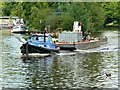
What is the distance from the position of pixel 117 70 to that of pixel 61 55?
591 inches

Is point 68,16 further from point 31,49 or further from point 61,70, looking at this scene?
point 61,70

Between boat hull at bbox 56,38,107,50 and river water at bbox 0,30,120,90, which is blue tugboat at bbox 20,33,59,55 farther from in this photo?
boat hull at bbox 56,38,107,50

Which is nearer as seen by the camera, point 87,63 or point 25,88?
point 25,88

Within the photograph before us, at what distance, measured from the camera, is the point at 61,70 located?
4456 cm

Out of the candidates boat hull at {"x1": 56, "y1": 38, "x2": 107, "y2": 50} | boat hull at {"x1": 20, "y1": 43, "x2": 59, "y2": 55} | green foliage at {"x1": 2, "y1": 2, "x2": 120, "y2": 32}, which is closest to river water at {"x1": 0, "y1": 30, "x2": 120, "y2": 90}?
boat hull at {"x1": 20, "y1": 43, "x2": 59, "y2": 55}

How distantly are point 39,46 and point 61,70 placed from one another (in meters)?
14.5

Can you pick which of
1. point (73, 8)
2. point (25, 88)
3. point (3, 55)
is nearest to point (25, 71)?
point (25, 88)

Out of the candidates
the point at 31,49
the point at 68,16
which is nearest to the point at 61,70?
the point at 31,49

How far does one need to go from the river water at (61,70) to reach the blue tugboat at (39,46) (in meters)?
1.13

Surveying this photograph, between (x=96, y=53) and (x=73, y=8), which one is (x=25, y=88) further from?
(x=73, y=8)

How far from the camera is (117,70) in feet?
146

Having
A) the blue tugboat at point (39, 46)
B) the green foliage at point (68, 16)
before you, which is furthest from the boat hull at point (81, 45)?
the green foliage at point (68, 16)

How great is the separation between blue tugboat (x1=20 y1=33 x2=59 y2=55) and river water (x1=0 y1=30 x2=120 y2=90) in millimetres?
1126

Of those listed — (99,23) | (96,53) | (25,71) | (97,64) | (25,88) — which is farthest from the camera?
(99,23)
